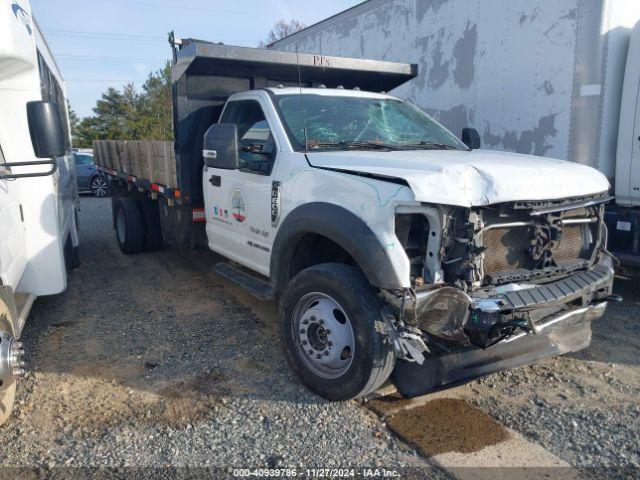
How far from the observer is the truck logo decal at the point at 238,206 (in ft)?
15.9

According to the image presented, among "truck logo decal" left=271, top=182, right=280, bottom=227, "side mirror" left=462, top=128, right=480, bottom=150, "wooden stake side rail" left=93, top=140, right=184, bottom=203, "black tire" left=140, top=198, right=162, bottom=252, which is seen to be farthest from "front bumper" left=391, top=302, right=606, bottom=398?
"black tire" left=140, top=198, right=162, bottom=252

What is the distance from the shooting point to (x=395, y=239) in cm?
319

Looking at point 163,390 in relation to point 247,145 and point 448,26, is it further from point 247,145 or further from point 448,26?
point 448,26

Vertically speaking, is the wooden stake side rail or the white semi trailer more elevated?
the white semi trailer

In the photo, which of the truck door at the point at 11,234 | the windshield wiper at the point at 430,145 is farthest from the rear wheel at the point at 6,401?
the windshield wiper at the point at 430,145

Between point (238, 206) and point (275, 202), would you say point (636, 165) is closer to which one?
point (275, 202)

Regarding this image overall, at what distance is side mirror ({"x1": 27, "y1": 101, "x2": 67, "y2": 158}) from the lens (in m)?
3.26

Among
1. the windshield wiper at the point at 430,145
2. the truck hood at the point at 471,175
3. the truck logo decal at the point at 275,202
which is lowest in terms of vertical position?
the truck logo decal at the point at 275,202

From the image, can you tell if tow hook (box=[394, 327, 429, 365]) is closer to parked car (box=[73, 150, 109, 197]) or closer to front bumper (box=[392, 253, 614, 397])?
front bumper (box=[392, 253, 614, 397])

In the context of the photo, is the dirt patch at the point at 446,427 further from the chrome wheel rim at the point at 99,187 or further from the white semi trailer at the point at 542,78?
the chrome wheel rim at the point at 99,187

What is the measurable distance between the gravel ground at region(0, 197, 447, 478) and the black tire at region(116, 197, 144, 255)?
1947 millimetres

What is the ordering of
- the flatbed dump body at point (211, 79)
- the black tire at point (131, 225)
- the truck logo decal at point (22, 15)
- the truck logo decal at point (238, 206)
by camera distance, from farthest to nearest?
1. the black tire at point (131, 225)
2. the flatbed dump body at point (211, 79)
3. the truck logo decal at point (238, 206)
4. the truck logo decal at point (22, 15)

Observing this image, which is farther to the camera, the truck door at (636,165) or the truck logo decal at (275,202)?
the truck door at (636,165)

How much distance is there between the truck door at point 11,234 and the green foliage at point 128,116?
90.4ft
